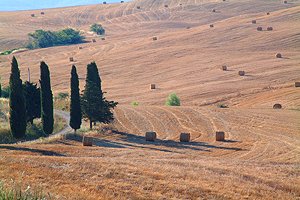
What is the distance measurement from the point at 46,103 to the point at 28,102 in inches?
170

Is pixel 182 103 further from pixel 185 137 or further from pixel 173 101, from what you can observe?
pixel 185 137

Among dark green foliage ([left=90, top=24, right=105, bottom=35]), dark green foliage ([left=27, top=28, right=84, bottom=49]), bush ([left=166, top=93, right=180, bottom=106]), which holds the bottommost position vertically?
bush ([left=166, top=93, right=180, bottom=106])

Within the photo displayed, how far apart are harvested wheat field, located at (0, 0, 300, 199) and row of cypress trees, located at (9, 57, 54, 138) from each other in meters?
3.21

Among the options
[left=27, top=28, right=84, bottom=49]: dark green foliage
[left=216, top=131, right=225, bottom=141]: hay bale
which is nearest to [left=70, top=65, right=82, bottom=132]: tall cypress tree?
[left=216, top=131, right=225, bottom=141]: hay bale

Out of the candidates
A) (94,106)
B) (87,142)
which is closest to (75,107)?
(94,106)

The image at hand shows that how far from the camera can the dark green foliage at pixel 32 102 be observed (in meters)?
41.8

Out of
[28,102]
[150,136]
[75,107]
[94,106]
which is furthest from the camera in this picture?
[28,102]

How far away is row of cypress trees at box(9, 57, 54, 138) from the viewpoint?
1410 inches

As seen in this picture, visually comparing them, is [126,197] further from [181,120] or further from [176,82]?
[176,82]

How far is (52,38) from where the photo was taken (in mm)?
107375

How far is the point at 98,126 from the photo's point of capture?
4112 centimetres

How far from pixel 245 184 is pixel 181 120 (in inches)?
848

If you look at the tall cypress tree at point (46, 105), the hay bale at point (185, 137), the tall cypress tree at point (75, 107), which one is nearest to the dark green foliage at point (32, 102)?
the tall cypress tree at point (46, 105)

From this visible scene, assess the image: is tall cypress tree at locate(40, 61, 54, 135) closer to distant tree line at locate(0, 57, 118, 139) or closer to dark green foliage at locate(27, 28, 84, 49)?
distant tree line at locate(0, 57, 118, 139)
